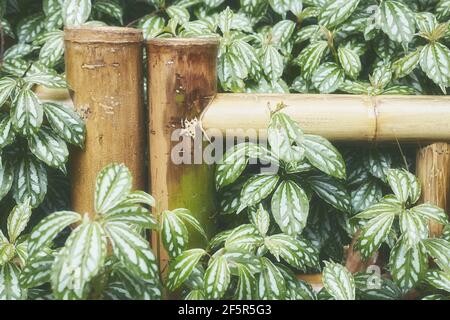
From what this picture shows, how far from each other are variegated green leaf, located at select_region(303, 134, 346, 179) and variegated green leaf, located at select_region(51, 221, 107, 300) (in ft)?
1.71

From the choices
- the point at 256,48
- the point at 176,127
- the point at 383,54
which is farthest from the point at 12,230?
the point at 383,54

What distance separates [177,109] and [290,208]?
13.8 inches

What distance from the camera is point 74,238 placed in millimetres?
1004

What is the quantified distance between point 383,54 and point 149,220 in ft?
2.94

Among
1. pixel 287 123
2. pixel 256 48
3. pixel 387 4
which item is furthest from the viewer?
pixel 256 48

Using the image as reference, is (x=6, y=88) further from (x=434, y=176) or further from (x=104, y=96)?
(x=434, y=176)

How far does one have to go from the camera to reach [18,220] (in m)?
1.27

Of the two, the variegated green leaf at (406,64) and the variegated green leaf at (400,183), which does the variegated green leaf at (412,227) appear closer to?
the variegated green leaf at (400,183)

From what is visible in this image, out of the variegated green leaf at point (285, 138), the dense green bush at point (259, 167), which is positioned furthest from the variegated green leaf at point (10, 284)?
the variegated green leaf at point (285, 138)

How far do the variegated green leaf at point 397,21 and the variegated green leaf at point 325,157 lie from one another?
423 mm

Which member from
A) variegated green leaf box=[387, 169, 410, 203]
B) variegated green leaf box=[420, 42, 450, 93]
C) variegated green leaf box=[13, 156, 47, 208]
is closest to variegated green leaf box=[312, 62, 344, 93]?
variegated green leaf box=[420, 42, 450, 93]

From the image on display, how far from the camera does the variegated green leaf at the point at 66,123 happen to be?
1.28 meters

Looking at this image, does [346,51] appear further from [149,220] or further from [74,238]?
[74,238]

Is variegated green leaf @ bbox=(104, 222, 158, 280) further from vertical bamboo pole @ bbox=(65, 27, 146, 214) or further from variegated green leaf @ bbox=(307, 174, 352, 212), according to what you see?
variegated green leaf @ bbox=(307, 174, 352, 212)
